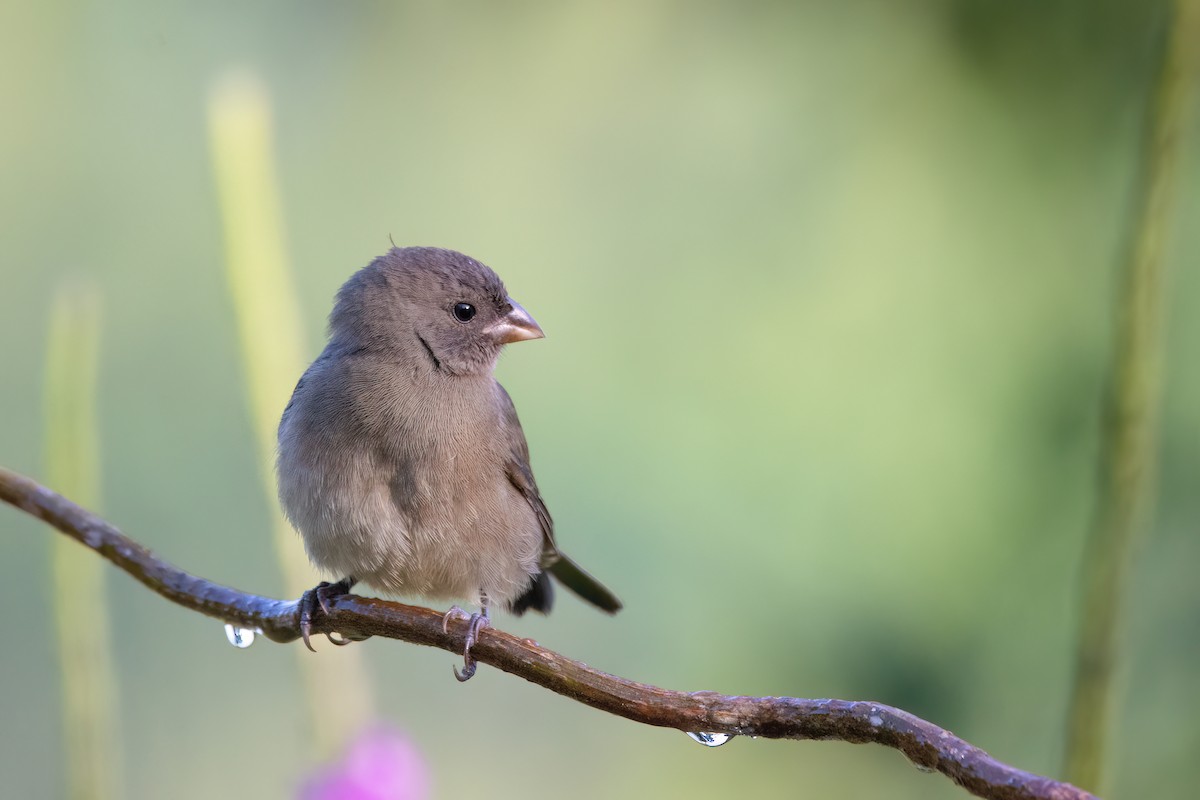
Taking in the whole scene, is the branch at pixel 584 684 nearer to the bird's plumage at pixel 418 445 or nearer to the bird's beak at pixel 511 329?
the bird's plumage at pixel 418 445

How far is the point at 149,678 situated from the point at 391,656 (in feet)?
2.18

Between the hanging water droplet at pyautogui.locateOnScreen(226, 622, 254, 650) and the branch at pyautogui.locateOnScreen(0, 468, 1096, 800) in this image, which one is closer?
the branch at pyautogui.locateOnScreen(0, 468, 1096, 800)

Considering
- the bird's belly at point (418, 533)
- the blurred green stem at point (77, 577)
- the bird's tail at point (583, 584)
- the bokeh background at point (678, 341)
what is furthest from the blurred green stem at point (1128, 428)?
the blurred green stem at point (77, 577)

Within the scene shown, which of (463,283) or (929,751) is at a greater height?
(463,283)

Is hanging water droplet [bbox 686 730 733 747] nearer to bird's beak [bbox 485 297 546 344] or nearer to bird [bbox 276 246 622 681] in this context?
bird [bbox 276 246 622 681]

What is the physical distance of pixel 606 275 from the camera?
3.55 meters

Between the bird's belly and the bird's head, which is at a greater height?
the bird's head

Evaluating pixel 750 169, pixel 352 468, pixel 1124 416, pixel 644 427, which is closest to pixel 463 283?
pixel 352 468

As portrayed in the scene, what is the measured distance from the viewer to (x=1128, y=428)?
2035 millimetres

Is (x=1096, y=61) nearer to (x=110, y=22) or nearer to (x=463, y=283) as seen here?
(x=463, y=283)

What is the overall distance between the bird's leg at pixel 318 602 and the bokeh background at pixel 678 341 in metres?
0.15

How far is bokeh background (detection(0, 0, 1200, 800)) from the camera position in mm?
2891

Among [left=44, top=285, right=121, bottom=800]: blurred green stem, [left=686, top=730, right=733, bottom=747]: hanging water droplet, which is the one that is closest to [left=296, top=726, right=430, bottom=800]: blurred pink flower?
[left=44, top=285, right=121, bottom=800]: blurred green stem

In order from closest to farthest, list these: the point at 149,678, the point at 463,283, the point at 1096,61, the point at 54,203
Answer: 1. the point at 463,283
2. the point at 1096,61
3. the point at 149,678
4. the point at 54,203
